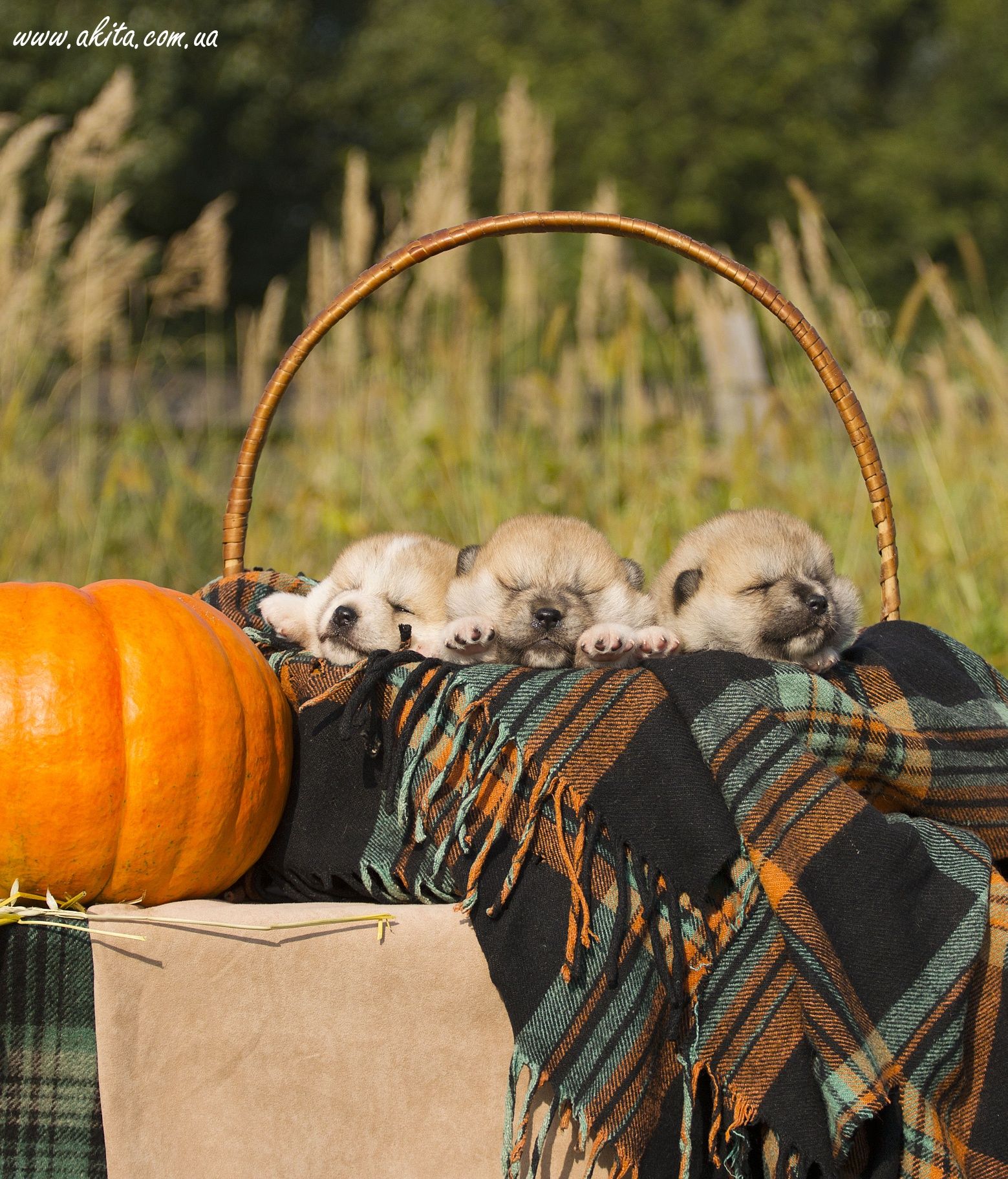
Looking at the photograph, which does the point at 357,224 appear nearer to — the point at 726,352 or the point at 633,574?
the point at 726,352

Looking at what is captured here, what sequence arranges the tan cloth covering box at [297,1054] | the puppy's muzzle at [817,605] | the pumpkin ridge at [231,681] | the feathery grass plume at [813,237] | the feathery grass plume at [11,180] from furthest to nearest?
the feathery grass plume at [11,180], the feathery grass plume at [813,237], the puppy's muzzle at [817,605], the pumpkin ridge at [231,681], the tan cloth covering box at [297,1054]

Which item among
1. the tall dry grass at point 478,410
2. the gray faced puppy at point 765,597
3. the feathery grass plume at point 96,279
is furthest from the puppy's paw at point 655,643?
the feathery grass plume at point 96,279

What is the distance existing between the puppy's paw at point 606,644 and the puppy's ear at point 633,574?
23cm

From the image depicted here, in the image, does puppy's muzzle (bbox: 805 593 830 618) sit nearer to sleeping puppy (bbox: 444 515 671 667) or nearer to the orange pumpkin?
sleeping puppy (bbox: 444 515 671 667)

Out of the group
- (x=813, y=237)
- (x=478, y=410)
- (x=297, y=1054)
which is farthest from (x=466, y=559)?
(x=813, y=237)

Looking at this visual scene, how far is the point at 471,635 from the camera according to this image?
2199mm

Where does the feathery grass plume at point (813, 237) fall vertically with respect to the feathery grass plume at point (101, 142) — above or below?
below

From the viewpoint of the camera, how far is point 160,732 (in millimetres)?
1846

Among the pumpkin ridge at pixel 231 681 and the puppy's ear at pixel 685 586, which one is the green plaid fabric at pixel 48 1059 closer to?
the pumpkin ridge at pixel 231 681

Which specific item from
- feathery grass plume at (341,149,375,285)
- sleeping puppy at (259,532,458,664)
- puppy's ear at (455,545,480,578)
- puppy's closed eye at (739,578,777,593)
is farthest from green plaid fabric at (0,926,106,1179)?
feathery grass plume at (341,149,375,285)

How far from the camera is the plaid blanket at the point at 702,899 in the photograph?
174 centimetres

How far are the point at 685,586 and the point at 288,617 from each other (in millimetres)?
922

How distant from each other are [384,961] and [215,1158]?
40 centimetres


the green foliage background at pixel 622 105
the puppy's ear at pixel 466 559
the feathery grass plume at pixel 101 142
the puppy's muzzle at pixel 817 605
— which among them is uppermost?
the green foliage background at pixel 622 105
